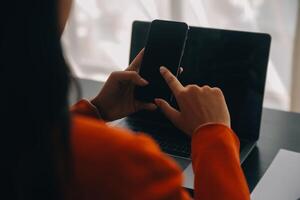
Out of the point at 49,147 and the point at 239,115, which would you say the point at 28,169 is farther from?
the point at 239,115

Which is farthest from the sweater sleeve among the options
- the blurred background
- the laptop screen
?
the blurred background

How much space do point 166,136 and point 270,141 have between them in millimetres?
227

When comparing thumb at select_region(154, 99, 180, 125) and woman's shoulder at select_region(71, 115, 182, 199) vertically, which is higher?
woman's shoulder at select_region(71, 115, 182, 199)

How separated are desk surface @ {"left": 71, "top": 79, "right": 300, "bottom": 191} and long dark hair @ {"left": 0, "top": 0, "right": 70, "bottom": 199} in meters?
0.49

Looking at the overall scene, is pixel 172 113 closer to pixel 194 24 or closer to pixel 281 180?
pixel 281 180

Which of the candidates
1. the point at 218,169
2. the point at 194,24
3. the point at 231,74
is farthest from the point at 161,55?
the point at 194,24

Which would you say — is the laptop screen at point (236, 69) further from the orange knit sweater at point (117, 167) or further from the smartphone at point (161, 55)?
the orange knit sweater at point (117, 167)

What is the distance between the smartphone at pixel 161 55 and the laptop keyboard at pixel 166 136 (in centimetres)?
13

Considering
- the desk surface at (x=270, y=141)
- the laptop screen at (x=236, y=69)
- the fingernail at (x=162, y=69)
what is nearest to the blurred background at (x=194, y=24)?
the desk surface at (x=270, y=141)

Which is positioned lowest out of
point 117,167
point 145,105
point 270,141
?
point 270,141

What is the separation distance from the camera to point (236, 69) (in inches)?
39.9

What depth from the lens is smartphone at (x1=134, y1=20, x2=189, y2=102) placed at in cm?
88

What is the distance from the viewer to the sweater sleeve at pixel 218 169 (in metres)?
0.65

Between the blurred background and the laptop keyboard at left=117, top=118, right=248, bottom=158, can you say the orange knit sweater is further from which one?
the blurred background
